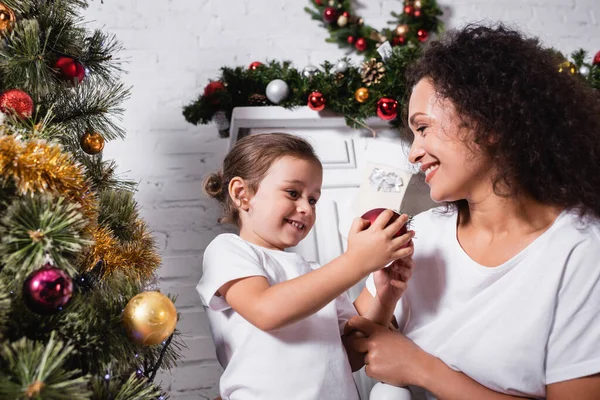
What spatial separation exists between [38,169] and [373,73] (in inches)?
44.4

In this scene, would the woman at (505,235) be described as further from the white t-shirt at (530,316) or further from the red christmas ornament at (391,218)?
the red christmas ornament at (391,218)

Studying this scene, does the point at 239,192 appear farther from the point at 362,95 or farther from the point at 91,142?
the point at 362,95

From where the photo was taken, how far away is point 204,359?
65.7 inches

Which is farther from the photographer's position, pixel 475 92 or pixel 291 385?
pixel 475 92

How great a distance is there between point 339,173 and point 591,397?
37.1 inches

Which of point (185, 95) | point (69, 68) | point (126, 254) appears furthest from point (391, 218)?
point (185, 95)

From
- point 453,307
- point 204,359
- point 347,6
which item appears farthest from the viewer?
point 347,6

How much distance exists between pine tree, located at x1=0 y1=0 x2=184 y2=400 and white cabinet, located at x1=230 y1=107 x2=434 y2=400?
57cm

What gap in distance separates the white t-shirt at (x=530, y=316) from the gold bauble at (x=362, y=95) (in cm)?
64

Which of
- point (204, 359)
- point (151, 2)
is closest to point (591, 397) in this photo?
point (204, 359)

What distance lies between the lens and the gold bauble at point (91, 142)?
1.07m

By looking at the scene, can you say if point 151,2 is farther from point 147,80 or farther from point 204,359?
point 204,359

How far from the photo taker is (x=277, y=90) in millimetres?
1616

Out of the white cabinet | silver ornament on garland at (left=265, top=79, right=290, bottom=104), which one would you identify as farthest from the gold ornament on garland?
silver ornament on garland at (left=265, top=79, right=290, bottom=104)
